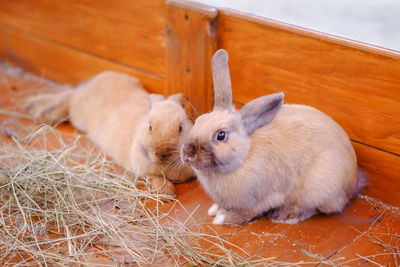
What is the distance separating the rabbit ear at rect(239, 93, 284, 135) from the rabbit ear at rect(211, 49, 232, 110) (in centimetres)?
8

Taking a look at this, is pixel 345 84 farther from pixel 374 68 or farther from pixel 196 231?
pixel 196 231

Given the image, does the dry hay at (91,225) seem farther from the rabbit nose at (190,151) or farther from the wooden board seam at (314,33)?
the wooden board seam at (314,33)

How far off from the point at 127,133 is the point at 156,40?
1.98 feet

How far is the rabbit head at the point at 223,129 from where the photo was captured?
1916mm

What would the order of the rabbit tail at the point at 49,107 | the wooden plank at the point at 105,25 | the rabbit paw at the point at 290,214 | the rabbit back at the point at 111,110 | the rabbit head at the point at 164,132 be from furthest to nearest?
the rabbit tail at the point at 49,107 → the wooden plank at the point at 105,25 → the rabbit back at the point at 111,110 → the rabbit head at the point at 164,132 → the rabbit paw at the point at 290,214

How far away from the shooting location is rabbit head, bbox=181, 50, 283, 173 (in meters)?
1.92

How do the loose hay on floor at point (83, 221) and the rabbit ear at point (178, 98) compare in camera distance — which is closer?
the loose hay on floor at point (83, 221)

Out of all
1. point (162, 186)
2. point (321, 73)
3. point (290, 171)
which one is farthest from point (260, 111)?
point (162, 186)

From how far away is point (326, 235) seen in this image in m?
2.11

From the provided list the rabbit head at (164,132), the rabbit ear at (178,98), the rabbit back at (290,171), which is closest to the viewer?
the rabbit back at (290,171)

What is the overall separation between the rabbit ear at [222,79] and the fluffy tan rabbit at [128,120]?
14.6 inches

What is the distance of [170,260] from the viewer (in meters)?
1.97

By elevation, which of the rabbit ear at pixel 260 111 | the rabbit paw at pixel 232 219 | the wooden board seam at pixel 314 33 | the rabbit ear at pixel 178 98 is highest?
the wooden board seam at pixel 314 33

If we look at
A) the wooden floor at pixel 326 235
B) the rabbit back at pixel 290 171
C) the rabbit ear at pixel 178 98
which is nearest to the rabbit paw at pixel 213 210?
the wooden floor at pixel 326 235
